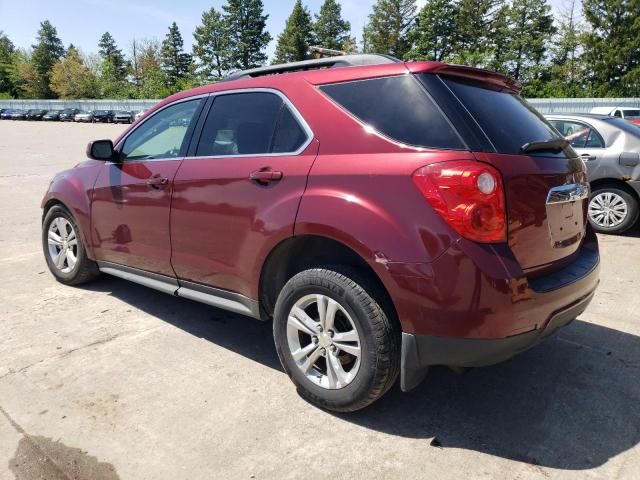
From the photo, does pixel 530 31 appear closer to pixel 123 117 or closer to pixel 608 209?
pixel 123 117

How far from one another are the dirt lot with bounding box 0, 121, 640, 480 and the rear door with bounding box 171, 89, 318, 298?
2.04ft

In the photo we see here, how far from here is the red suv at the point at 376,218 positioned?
234 centimetres

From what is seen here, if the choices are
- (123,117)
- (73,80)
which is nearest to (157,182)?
(123,117)

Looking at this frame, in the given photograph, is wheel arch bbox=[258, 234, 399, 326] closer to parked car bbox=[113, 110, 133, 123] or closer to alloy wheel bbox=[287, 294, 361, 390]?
alloy wheel bbox=[287, 294, 361, 390]

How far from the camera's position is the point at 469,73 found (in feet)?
9.24

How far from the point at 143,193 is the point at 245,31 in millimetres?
81385

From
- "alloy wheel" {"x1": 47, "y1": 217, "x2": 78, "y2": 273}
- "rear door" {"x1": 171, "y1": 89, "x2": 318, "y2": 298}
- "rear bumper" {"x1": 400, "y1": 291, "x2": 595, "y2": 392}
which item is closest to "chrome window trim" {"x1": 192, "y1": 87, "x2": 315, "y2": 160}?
"rear door" {"x1": 171, "y1": 89, "x2": 318, "y2": 298}

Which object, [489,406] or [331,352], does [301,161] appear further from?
[489,406]

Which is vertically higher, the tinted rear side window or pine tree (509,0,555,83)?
pine tree (509,0,555,83)

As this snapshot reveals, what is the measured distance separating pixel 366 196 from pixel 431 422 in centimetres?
124

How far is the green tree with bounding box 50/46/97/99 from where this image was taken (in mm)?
83188

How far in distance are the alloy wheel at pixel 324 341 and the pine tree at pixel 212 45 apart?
79804 millimetres

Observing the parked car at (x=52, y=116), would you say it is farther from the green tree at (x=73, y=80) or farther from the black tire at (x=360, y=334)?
the black tire at (x=360, y=334)

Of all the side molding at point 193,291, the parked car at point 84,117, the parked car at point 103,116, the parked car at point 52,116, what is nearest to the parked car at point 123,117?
the parked car at point 103,116
